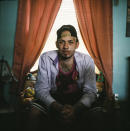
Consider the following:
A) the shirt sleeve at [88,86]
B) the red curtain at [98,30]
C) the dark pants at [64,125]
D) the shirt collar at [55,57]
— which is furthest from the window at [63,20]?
the dark pants at [64,125]

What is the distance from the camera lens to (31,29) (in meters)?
2.00

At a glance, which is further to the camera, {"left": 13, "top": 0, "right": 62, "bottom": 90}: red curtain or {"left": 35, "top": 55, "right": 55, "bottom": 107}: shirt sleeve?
{"left": 13, "top": 0, "right": 62, "bottom": 90}: red curtain

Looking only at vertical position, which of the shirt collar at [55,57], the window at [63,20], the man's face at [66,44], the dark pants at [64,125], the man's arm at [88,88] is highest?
the window at [63,20]

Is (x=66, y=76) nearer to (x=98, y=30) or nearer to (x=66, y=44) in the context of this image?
(x=66, y=44)

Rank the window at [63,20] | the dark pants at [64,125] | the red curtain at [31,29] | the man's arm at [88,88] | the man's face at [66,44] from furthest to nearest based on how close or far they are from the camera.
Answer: the window at [63,20]
the red curtain at [31,29]
the man's face at [66,44]
the man's arm at [88,88]
the dark pants at [64,125]

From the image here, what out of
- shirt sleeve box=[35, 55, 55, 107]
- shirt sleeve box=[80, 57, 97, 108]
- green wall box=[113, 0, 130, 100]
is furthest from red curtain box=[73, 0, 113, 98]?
shirt sleeve box=[35, 55, 55, 107]

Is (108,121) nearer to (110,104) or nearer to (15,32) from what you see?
(110,104)

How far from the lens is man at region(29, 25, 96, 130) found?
1.60m

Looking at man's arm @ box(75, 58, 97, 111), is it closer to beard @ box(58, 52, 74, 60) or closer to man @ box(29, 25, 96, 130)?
man @ box(29, 25, 96, 130)

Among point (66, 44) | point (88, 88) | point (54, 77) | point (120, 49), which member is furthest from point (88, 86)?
point (120, 49)

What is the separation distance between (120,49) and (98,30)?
36 centimetres

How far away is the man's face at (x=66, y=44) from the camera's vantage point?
1.68 meters

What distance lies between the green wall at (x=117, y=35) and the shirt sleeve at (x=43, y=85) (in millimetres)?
592

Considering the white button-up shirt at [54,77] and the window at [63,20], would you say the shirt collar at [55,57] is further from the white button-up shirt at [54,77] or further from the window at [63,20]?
the window at [63,20]
